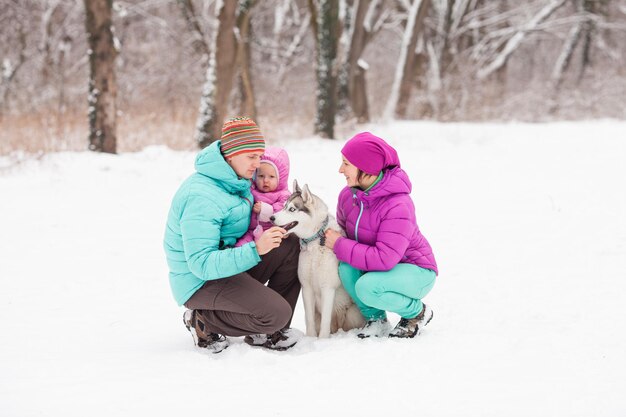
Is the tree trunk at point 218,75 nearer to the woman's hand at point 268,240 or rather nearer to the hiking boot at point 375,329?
the hiking boot at point 375,329

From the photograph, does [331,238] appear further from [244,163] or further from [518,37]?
[518,37]

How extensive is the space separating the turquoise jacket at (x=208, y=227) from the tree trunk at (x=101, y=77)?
5798 millimetres

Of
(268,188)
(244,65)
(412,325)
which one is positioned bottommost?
(412,325)

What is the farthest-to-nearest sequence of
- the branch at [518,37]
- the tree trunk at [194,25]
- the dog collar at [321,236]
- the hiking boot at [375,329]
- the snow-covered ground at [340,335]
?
the branch at [518,37] → the tree trunk at [194,25] → the hiking boot at [375,329] → the dog collar at [321,236] → the snow-covered ground at [340,335]

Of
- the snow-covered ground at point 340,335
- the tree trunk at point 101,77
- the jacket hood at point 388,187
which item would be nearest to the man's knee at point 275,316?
the snow-covered ground at point 340,335

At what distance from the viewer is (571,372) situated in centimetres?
293

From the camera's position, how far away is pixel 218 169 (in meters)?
3.26

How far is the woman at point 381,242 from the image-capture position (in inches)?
133

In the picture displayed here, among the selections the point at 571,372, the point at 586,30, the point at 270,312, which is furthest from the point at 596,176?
the point at 586,30

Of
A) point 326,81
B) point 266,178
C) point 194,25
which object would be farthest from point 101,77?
point 266,178

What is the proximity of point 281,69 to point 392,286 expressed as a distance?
16.0m

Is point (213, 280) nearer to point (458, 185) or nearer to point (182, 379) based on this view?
point (182, 379)

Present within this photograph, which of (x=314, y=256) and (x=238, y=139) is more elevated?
(x=238, y=139)

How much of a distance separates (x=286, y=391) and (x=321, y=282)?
0.87m
